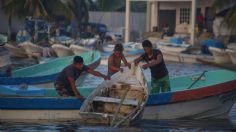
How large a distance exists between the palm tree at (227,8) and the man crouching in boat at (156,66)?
2171cm

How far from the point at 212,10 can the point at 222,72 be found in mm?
24388

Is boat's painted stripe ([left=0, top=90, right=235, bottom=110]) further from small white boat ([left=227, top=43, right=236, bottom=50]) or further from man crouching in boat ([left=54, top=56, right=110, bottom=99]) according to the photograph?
small white boat ([left=227, top=43, right=236, bottom=50])

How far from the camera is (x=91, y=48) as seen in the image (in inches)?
1593

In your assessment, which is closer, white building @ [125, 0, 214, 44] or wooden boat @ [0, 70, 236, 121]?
wooden boat @ [0, 70, 236, 121]

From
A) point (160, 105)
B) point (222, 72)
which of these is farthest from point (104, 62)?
point (160, 105)

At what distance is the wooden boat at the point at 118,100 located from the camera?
16562mm

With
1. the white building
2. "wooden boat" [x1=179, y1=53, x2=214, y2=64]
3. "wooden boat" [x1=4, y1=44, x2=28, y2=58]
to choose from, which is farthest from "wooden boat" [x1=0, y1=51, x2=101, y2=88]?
the white building

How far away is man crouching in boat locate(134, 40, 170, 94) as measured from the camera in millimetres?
17578

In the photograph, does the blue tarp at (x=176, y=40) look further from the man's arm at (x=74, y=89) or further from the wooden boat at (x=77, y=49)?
the man's arm at (x=74, y=89)

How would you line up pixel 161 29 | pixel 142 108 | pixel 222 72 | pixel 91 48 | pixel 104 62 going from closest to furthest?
1. pixel 142 108
2. pixel 222 72
3. pixel 104 62
4. pixel 91 48
5. pixel 161 29

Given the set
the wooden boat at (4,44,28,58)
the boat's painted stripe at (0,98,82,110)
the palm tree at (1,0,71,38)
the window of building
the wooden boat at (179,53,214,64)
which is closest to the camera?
the boat's painted stripe at (0,98,82,110)

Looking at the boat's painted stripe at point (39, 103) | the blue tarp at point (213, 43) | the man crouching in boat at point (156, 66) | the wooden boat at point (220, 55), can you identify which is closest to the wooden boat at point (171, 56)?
the blue tarp at point (213, 43)

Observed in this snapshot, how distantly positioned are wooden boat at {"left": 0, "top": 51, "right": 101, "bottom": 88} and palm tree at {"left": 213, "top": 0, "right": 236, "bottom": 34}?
13847 mm

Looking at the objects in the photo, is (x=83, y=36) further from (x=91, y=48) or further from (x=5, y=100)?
(x=5, y=100)
